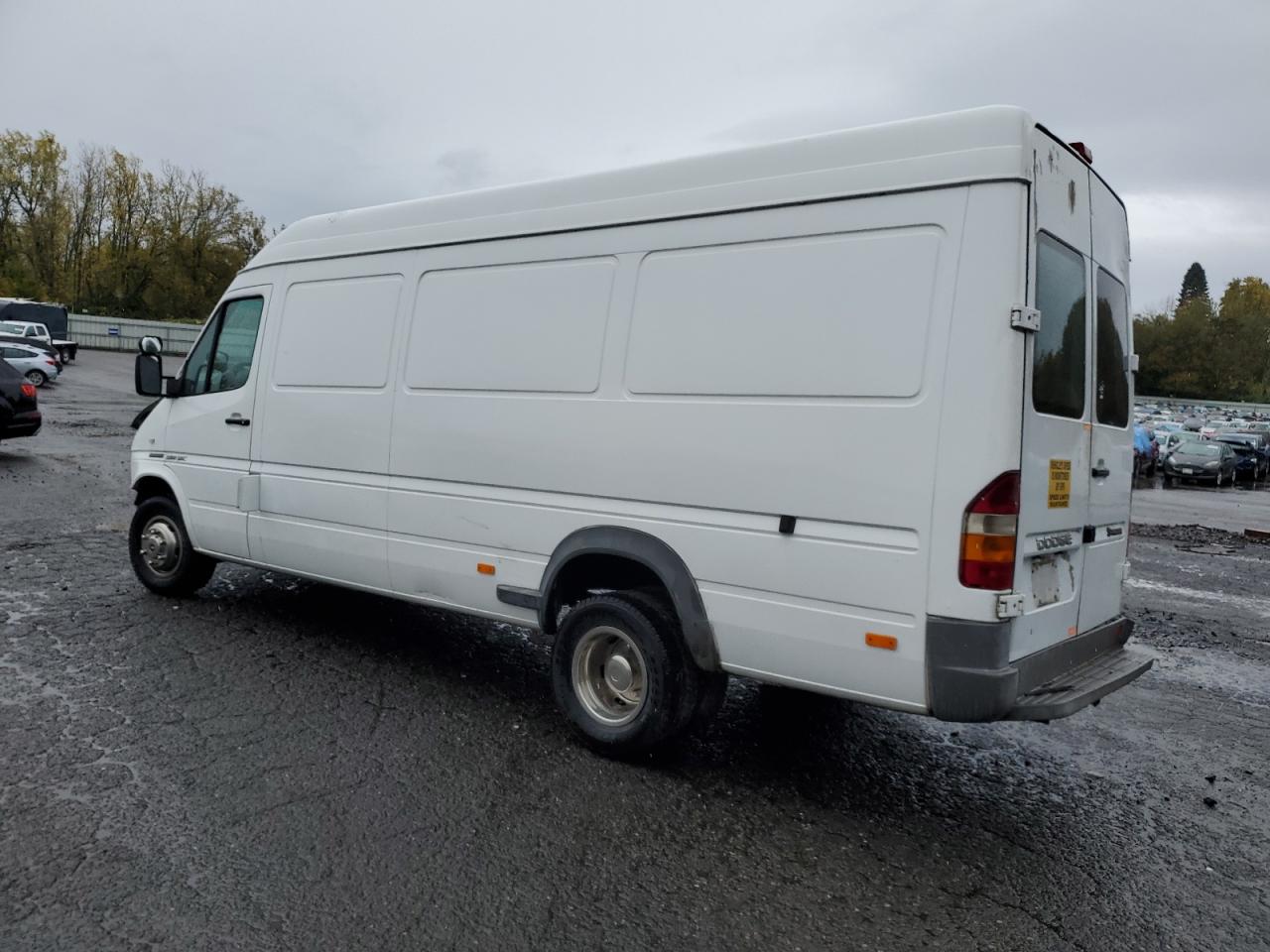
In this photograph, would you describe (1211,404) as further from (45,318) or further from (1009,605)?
(1009,605)

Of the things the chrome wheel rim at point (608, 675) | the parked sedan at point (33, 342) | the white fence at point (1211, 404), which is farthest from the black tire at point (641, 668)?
the white fence at point (1211, 404)

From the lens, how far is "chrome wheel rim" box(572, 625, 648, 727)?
4566 millimetres

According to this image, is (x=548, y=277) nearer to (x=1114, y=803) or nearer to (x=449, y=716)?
(x=449, y=716)

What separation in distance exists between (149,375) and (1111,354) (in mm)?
5921

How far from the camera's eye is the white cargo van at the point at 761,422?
12.0 ft

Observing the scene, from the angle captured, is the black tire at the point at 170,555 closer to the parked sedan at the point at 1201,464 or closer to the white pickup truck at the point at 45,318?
the parked sedan at the point at 1201,464

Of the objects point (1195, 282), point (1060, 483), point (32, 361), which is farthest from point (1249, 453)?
point (1195, 282)

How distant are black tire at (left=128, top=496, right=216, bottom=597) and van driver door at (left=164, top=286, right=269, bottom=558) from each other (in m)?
0.21

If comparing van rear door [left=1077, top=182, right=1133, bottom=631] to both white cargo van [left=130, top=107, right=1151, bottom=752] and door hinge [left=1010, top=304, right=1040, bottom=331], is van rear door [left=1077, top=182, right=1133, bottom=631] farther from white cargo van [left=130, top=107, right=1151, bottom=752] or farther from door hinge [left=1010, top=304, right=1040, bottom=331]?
door hinge [left=1010, top=304, right=1040, bottom=331]

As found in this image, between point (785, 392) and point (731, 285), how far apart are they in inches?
21.9

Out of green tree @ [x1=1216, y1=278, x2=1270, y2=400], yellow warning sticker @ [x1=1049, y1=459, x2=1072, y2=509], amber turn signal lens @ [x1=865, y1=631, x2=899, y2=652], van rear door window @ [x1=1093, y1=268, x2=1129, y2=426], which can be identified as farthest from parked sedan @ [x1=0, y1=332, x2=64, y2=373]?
green tree @ [x1=1216, y1=278, x2=1270, y2=400]

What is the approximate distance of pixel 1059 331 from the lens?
402 centimetres

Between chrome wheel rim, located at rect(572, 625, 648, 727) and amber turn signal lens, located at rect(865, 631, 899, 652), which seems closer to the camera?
amber turn signal lens, located at rect(865, 631, 899, 652)

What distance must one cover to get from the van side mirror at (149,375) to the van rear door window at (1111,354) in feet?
18.9
